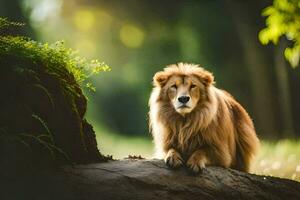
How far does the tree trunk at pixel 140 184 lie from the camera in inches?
219

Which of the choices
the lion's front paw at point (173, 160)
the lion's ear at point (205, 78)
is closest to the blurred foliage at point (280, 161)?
the lion's ear at point (205, 78)

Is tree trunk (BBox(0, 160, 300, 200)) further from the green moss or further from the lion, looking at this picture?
the lion

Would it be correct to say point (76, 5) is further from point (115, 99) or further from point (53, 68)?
point (53, 68)

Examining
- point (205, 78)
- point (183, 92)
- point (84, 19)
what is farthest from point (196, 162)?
point (84, 19)

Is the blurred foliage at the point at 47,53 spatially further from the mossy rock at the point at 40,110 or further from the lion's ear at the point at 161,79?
the lion's ear at the point at 161,79

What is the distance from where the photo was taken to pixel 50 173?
569cm

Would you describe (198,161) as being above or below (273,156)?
below

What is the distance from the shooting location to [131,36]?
87.6 ft

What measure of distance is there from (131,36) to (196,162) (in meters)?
20.4

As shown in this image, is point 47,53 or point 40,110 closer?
point 40,110

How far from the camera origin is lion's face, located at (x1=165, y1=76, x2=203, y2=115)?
709cm

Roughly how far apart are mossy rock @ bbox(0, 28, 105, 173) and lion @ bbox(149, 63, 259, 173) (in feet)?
3.77

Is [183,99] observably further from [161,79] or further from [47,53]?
[47,53]

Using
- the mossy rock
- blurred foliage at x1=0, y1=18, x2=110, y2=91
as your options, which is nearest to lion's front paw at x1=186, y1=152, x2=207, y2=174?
the mossy rock
